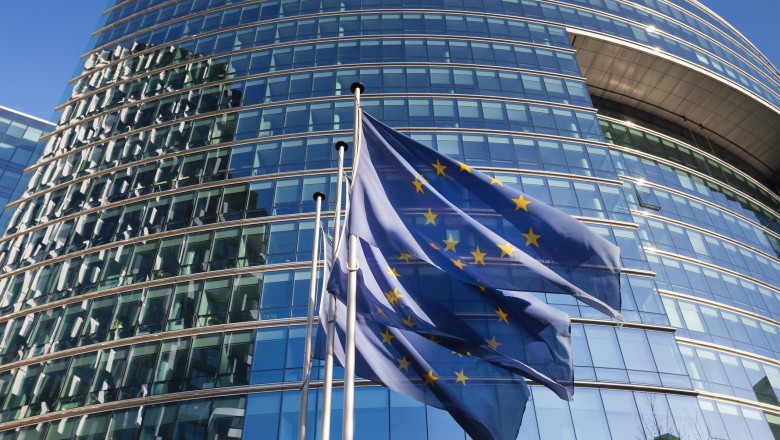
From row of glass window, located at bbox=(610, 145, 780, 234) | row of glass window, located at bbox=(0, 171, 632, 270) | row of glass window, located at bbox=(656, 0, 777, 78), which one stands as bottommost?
row of glass window, located at bbox=(0, 171, 632, 270)

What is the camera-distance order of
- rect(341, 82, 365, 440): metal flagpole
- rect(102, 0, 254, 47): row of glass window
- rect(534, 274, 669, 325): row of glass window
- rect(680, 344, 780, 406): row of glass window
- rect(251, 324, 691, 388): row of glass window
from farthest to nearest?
1. rect(102, 0, 254, 47): row of glass window
2. rect(680, 344, 780, 406): row of glass window
3. rect(534, 274, 669, 325): row of glass window
4. rect(251, 324, 691, 388): row of glass window
5. rect(341, 82, 365, 440): metal flagpole

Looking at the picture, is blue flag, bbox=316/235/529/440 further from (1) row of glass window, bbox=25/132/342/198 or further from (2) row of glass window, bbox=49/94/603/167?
(2) row of glass window, bbox=49/94/603/167

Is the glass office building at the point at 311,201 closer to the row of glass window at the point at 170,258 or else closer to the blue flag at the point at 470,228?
the row of glass window at the point at 170,258

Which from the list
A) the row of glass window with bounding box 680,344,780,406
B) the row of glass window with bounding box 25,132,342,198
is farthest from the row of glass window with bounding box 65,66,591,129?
the row of glass window with bounding box 680,344,780,406

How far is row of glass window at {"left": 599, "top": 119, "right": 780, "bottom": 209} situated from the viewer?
133ft

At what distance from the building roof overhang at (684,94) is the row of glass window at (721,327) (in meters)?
17.3

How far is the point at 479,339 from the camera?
1168 centimetres

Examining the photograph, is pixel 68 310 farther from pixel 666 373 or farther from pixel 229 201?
pixel 666 373

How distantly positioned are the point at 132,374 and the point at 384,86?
17752 mm

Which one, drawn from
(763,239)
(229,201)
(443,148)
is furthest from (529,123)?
(763,239)

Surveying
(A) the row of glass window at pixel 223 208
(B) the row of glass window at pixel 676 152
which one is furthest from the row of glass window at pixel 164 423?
(B) the row of glass window at pixel 676 152

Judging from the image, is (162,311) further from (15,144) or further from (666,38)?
(15,144)

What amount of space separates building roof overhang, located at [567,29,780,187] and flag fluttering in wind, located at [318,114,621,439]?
96.2 feet

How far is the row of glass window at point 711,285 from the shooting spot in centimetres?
3133
